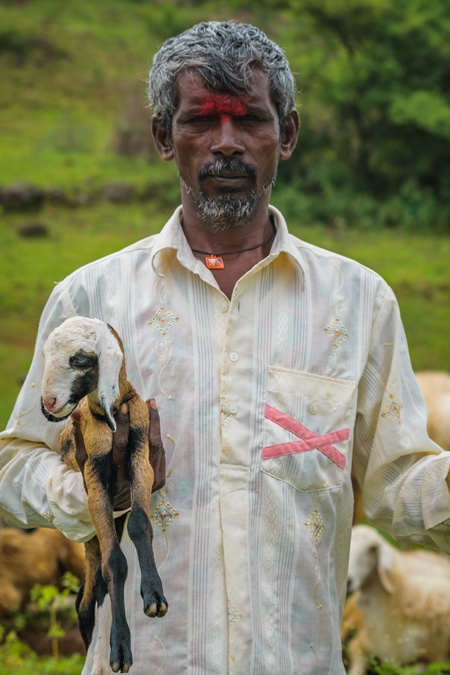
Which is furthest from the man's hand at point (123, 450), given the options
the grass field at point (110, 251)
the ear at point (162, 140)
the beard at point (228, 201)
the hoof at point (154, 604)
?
the grass field at point (110, 251)

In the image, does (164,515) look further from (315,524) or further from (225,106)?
(225,106)

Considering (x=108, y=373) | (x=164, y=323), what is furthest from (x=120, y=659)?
(x=164, y=323)

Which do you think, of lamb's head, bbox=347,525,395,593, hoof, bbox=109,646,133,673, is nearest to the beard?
hoof, bbox=109,646,133,673

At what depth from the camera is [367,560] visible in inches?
195

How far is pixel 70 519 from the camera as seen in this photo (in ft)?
6.43

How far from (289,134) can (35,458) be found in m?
1.04

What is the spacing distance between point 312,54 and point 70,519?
12208mm

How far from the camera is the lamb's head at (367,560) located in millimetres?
4875

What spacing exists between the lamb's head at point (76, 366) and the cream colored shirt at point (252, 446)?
1.30 feet

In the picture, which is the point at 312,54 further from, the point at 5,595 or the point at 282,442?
the point at 282,442

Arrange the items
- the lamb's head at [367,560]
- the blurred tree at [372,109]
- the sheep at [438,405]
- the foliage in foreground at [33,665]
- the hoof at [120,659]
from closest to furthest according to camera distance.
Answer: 1. the hoof at [120,659]
2. the foliage in foreground at [33,665]
3. the lamb's head at [367,560]
4. the sheep at [438,405]
5. the blurred tree at [372,109]

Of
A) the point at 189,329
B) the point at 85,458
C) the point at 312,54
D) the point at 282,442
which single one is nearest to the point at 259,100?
the point at 189,329

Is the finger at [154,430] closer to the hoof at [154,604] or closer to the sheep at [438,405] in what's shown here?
the hoof at [154,604]

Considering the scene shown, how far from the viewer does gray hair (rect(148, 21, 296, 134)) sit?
2.11m
